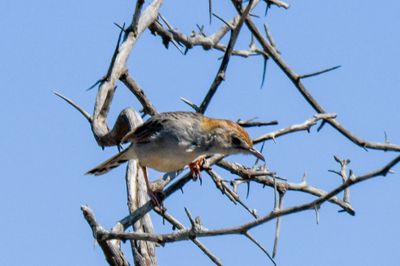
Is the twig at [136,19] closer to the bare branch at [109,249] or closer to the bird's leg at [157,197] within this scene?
the bird's leg at [157,197]

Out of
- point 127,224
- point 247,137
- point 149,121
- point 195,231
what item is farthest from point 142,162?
point 195,231

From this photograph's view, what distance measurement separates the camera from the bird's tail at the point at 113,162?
27.1 ft

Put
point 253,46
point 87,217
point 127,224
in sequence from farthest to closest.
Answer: point 253,46, point 127,224, point 87,217

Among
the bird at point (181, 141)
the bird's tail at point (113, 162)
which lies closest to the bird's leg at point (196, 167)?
the bird at point (181, 141)

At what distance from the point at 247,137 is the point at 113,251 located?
1.89 m

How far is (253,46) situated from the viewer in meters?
9.15

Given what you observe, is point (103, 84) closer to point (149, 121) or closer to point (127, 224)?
point (149, 121)

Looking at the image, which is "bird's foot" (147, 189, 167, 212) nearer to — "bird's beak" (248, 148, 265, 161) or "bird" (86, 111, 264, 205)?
"bird" (86, 111, 264, 205)

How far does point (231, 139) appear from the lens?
25.9 feet

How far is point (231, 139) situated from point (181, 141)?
0.42m

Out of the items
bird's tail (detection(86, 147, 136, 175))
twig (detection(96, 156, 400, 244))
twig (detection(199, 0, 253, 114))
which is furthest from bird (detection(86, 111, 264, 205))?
twig (detection(96, 156, 400, 244))

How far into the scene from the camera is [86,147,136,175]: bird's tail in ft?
27.1

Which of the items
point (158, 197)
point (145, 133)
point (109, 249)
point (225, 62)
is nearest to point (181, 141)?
point (145, 133)

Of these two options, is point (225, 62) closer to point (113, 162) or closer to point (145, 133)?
Answer: point (145, 133)
